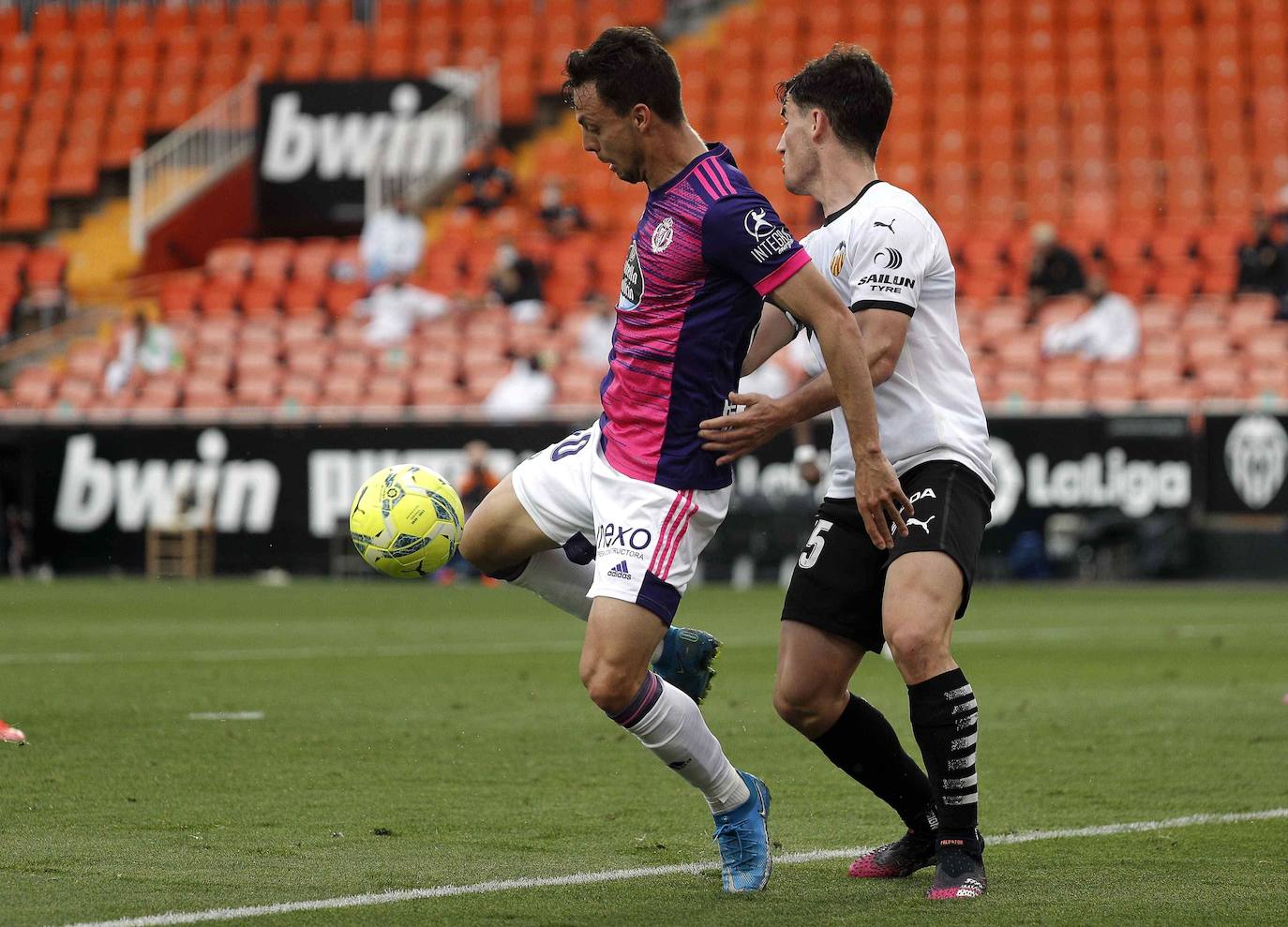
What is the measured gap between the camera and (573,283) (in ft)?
83.0

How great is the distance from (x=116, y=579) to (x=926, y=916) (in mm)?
18657

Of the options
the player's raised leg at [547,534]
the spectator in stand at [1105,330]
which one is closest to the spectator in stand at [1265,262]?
the spectator in stand at [1105,330]

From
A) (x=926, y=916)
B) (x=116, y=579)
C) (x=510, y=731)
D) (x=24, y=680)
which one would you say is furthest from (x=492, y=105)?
(x=926, y=916)

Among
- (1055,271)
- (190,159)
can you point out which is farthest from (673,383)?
(190,159)

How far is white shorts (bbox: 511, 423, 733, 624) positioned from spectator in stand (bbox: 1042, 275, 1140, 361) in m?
16.9

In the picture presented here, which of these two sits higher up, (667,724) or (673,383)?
(673,383)

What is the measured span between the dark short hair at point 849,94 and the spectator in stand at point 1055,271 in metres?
17.3

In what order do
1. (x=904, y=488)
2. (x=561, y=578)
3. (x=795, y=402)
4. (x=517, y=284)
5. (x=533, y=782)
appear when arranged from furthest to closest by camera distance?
1. (x=517, y=284)
2. (x=533, y=782)
3. (x=561, y=578)
4. (x=904, y=488)
5. (x=795, y=402)

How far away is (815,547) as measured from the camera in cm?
536

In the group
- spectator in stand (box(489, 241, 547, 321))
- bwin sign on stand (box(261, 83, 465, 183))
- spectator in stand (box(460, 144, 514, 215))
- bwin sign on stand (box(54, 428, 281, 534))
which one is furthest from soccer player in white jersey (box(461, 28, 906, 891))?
bwin sign on stand (box(261, 83, 465, 183))

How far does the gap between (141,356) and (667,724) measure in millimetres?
20832

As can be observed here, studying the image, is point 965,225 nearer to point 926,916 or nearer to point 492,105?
point 492,105

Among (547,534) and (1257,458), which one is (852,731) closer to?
(547,534)

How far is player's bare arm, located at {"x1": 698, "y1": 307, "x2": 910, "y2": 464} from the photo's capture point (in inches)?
198
